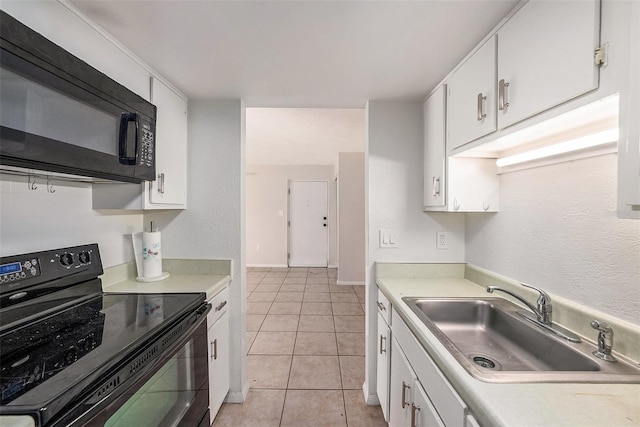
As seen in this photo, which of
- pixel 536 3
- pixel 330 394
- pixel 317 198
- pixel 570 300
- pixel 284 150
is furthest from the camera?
pixel 317 198

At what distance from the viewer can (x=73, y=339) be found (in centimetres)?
95

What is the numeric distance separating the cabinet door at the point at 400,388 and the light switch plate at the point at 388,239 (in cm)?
61

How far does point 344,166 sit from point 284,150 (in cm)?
102

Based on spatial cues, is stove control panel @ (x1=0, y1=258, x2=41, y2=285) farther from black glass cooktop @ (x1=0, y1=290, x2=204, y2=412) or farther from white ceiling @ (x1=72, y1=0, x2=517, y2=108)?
white ceiling @ (x1=72, y1=0, x2=517, y2=108)

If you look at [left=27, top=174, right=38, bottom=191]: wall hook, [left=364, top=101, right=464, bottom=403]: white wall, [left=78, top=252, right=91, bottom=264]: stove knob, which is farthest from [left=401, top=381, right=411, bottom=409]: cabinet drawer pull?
[left=27, top=174, right=38, bottom=191]: wall hook

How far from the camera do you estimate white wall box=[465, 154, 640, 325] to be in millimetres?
928

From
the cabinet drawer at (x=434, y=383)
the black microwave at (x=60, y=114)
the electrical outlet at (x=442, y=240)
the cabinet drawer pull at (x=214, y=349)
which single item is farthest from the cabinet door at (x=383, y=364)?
the black microwave at (x=60, y=114)

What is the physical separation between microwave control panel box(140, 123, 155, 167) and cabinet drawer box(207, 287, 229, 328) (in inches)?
32.4

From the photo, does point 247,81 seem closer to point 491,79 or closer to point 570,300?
point 491,79

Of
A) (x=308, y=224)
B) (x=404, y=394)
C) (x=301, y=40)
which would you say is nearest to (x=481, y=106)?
(x=301, y=40)

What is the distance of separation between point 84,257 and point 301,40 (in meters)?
1.46

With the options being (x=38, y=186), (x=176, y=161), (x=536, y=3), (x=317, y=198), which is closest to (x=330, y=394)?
(x=176, y=161)

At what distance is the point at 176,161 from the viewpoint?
5.74 ft

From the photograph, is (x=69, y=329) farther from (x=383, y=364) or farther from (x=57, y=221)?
(x=383, y=364)
